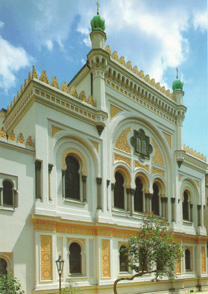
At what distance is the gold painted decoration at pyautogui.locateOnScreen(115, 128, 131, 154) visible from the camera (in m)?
19.7

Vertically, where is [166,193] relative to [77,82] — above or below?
below

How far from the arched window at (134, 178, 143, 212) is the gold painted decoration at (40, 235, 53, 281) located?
756cm

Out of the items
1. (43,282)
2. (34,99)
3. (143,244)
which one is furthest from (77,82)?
(43,282)

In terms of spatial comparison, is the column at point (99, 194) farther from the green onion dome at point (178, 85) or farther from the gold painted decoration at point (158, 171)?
the green onion dome at point (178, 85)

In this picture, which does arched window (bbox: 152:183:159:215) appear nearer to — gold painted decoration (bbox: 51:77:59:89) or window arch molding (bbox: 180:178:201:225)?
window arch molding (bbox: 180:178:201:225)

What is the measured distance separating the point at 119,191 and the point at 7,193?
7.66m

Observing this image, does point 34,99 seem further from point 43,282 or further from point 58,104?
point 43,282

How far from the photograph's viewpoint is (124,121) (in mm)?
20375

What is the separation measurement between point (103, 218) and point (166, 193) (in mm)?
7282

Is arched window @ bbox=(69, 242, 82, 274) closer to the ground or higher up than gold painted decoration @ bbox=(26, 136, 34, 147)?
closer to the ground

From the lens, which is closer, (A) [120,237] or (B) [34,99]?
(B) [34,99]

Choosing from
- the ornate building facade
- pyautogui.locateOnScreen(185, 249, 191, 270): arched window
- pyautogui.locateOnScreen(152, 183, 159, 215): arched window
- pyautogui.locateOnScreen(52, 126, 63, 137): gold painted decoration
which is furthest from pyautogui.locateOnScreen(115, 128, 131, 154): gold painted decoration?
pyautogui.locateOnScreen(185, 249, 191, 270): arched window

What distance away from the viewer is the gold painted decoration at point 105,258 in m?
16.6

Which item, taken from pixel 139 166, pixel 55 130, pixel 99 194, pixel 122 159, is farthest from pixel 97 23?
pixel 99 194
